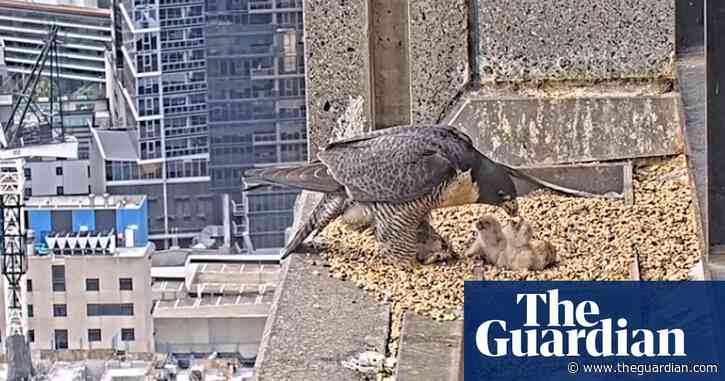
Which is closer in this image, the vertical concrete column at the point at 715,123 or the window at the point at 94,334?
the vertical concrete column at the point at 715,123

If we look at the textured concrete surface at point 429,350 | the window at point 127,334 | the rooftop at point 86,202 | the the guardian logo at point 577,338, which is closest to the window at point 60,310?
the window at point 127,334

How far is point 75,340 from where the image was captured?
11.6m

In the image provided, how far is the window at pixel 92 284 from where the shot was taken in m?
11.3

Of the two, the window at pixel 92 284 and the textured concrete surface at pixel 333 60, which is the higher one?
the textured concrete surface at pixel 333 60

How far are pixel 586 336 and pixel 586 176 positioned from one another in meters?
1.11

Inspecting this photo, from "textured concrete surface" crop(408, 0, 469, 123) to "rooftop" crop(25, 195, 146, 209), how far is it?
8.97 m

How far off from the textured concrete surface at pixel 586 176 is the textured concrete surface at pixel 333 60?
0.39m

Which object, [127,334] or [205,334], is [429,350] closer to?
[205,334]

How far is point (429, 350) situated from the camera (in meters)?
2.18

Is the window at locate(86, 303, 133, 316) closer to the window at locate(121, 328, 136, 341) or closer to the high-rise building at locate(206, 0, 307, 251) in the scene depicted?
the window at locate(121, 328, 136, 341)

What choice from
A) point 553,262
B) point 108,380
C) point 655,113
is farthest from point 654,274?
point 108,380

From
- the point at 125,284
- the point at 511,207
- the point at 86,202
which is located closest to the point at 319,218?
the point at 511,207

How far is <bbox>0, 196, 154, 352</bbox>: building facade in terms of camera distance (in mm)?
11133

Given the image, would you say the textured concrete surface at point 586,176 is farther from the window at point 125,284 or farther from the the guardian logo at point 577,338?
the window at point 125,284
